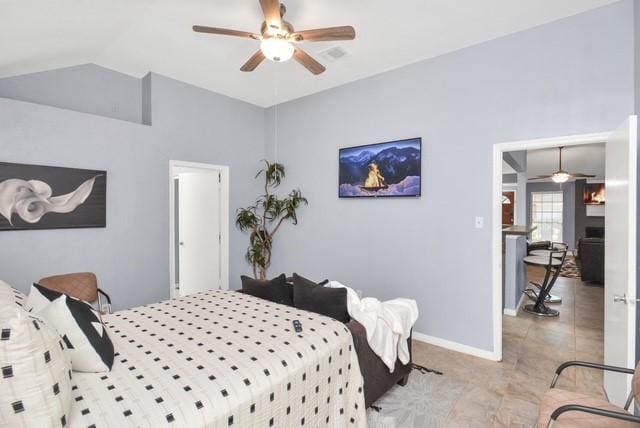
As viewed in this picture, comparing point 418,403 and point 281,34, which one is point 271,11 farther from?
point 418,403

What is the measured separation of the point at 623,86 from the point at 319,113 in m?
3.09

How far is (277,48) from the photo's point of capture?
235 cm

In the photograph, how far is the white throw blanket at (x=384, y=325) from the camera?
221cm

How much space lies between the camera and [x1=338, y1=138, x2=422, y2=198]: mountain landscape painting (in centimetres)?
357

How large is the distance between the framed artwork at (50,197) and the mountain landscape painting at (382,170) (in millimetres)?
2776

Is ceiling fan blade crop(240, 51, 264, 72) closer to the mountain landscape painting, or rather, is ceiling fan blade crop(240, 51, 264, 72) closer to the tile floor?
the mountain landscape painting

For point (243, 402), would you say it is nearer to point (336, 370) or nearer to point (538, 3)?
point (336, 370)

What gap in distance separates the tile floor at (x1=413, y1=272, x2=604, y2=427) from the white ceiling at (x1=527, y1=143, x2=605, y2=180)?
11.6 feet

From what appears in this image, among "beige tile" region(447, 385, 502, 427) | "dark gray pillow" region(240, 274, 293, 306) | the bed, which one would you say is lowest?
"beige tile" region(447, 385, 502, 427)

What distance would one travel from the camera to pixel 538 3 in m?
2.55

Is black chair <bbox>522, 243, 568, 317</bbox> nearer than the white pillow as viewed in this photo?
No

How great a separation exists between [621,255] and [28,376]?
2.99 m

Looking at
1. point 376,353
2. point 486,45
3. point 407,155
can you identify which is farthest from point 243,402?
point 486,45

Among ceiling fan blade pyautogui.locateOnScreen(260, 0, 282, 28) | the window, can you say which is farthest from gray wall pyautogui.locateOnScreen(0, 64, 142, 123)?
the window
